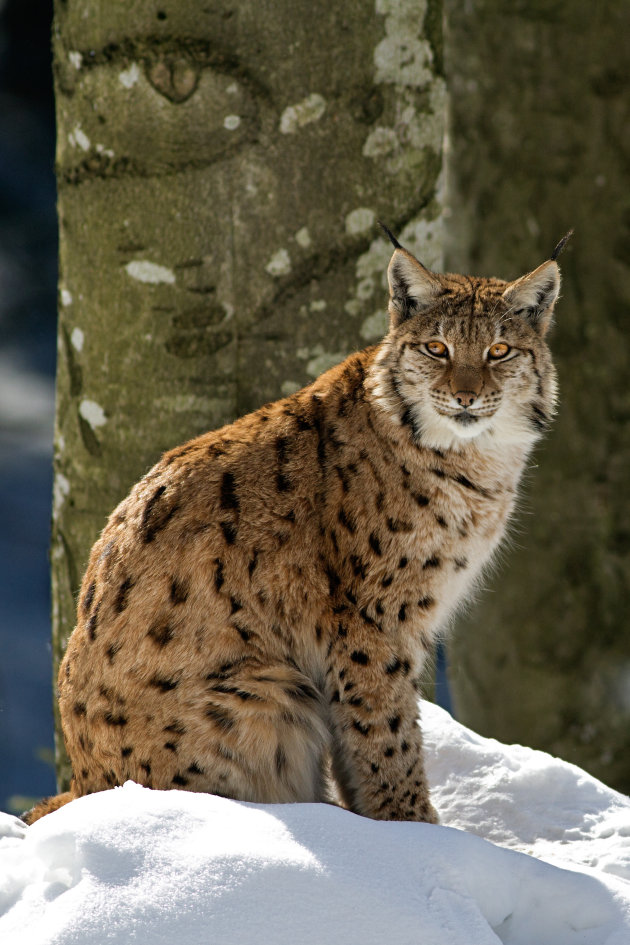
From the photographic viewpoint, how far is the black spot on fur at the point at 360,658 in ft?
12.6

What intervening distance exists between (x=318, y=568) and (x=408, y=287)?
1.09 metres

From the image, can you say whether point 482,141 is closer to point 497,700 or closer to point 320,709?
point 497,700

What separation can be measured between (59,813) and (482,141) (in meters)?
6.47

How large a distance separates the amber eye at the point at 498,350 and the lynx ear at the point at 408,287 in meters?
0.30

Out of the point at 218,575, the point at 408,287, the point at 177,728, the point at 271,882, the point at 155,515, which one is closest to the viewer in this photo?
the point at 271,882

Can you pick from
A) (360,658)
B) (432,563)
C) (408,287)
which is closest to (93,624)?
(360,658)

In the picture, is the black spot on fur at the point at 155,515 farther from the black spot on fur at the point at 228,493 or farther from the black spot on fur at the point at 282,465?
the black spot on fur at the point at 282,465

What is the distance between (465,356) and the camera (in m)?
3.84

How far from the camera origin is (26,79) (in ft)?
29.4

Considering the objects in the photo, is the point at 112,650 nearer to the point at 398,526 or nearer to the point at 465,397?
the point at 398,526

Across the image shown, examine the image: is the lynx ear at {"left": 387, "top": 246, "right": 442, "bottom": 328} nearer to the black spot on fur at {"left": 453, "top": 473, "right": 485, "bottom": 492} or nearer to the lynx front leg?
the black spot on fur at {"left": 453, "top": 473, "right": 485, "bottom": 492}

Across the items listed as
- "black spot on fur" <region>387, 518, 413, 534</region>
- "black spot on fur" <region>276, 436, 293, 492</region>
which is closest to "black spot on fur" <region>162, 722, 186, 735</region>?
"black spot on fur" <region>276, 436, 293, 492</region>

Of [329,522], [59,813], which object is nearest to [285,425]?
[329,522]

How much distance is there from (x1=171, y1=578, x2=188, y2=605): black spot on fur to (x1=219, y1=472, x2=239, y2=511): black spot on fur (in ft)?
1.01
